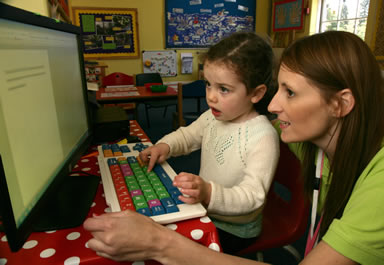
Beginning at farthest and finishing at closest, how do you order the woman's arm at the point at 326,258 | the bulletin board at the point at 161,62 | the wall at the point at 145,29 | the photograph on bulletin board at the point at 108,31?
the bulletin board at the point at 161,62 < the wall at the point at 145,29 < the photograph on bulletin board at the point at 108,31 < the woman's arm at the point at 326,258

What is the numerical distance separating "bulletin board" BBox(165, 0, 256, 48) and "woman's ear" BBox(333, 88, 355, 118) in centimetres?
442

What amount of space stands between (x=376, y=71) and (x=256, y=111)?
0.37 meters

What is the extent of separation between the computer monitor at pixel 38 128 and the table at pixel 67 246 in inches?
1.1

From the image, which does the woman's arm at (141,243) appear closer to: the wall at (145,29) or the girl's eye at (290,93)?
the girl's eye at (290,93)

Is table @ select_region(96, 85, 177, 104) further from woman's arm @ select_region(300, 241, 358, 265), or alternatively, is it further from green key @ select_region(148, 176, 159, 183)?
woman's arm @ select_region(300, 241, 358, 265)

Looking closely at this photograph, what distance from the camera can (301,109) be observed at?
634 mm

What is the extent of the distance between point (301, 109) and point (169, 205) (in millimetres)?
361

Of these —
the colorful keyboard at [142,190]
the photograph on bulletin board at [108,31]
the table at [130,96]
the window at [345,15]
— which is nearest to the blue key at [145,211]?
the colorful keyboard at [142,190]

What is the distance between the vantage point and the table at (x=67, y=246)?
44 cm

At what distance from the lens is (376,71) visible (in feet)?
1.96

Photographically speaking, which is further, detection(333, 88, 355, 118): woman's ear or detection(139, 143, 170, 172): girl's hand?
detection(139, 143, 170, 172): girl's hand

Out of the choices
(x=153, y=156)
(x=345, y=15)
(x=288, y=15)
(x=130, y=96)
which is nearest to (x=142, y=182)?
(x=153, y=156)

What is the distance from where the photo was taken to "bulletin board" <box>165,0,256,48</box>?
4.90 meters

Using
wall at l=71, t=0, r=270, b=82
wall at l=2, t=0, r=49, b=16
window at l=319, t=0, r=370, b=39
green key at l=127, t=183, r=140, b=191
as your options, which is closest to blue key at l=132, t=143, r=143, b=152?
green key at l=127, t=183, r=140, b=191
